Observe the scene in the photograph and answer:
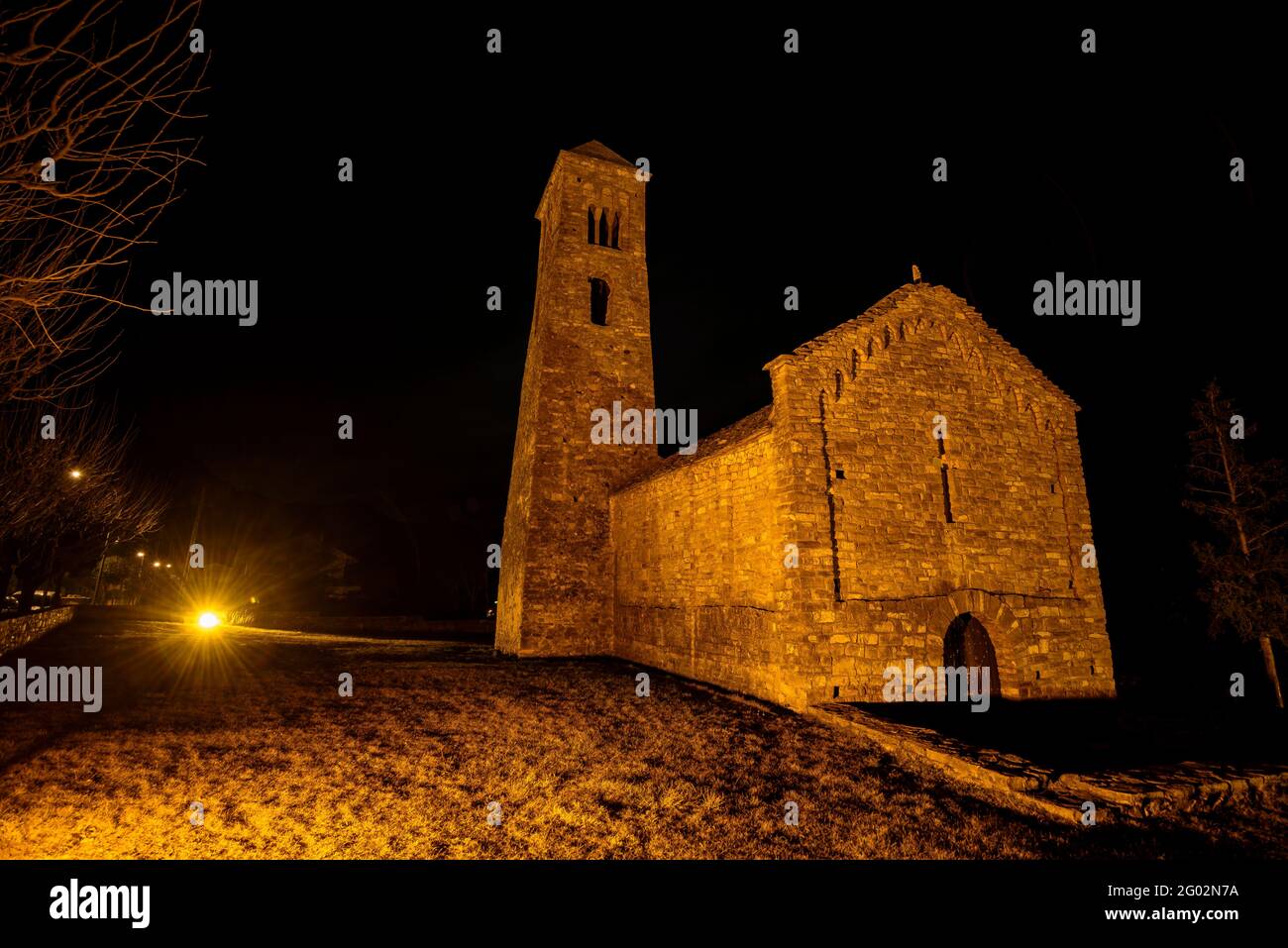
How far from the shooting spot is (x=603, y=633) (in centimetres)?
1697

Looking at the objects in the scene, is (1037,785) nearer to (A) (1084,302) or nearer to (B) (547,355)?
(A) (1084,302)

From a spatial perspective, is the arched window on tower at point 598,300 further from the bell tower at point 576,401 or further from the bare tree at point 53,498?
the bare tree at point 53,498

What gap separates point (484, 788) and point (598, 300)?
17.4m

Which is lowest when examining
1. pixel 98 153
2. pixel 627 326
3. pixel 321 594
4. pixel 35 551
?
pixel 321 594

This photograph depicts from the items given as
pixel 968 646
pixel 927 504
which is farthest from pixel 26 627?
pixel 968 646

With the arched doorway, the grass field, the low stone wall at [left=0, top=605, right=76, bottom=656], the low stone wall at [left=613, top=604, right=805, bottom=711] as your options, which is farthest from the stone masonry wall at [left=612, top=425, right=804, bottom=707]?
the low stone wall at [left=0, top=605, right=76, bottom=656]

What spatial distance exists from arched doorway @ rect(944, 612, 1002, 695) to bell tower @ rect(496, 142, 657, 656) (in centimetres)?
883

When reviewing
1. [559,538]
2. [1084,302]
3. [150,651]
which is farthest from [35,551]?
[1084,302]

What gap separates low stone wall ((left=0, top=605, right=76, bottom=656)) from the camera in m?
15.4

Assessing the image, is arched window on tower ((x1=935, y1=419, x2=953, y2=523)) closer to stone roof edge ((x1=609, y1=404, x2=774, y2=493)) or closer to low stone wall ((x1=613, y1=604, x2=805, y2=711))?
stone roof edge ((x1=609, y1=404, x2=774, y2=493))

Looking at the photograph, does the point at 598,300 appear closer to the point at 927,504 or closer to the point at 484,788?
the point at 927,504

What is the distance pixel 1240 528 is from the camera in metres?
20.1

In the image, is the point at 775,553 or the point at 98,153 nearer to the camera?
the point at 98,153

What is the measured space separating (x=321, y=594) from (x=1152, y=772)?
1763 inches
